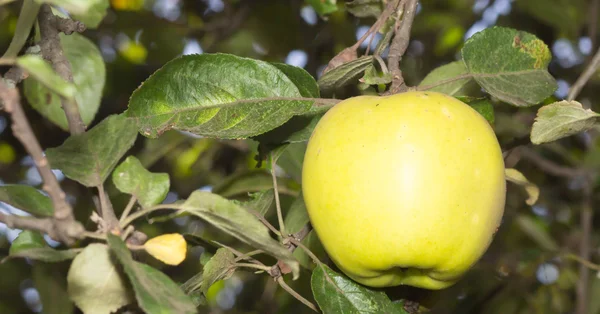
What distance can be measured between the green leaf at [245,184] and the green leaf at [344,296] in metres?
0.57

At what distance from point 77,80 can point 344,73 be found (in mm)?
562

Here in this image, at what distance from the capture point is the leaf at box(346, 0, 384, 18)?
50.5 inches

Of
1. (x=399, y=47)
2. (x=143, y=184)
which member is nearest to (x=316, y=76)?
(x=399, y=47)

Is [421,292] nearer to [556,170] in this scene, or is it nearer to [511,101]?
[511,101]

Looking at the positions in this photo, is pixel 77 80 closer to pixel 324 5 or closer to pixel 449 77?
pixel 324 5

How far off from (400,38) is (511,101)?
175 millimetres

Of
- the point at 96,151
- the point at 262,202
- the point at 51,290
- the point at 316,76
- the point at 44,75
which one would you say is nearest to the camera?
the point at 44,75

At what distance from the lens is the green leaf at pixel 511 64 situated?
95 centimetres

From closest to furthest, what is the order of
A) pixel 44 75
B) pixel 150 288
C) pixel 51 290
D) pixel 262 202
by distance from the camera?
1. pixel 44 75
2. pixel 150 288
3. pixel 262 202
4. pixel 51 290

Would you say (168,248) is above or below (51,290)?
above

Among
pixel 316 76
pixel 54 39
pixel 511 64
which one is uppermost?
pixel 54 39

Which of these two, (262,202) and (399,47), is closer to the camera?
(399,47)

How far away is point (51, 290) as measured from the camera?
1484mm

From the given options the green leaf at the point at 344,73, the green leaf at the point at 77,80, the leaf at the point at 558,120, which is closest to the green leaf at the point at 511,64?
the leaf at the point at 558,120
